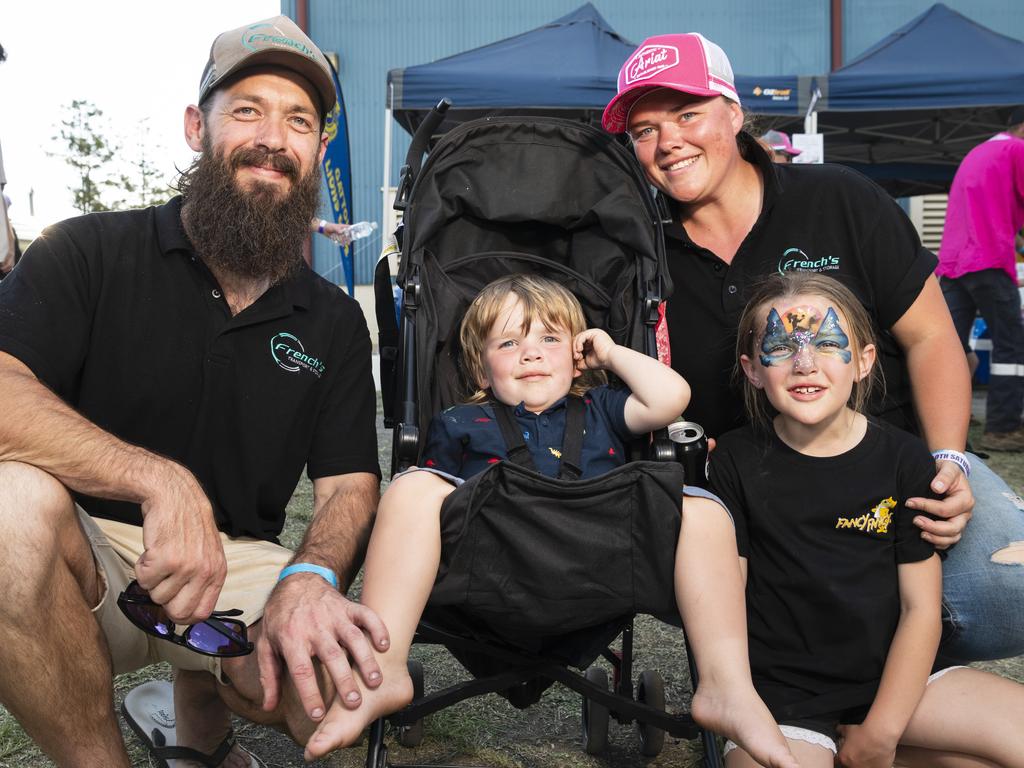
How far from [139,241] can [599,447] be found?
1255 millimetres

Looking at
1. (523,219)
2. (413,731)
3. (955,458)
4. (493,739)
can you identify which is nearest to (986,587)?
(955,458)

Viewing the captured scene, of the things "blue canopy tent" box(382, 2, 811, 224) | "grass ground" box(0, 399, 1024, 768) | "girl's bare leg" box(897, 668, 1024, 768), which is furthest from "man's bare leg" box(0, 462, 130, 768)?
"blue canopy tent" box(382, 2, 811, 224)

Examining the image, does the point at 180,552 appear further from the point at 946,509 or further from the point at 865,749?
the point at 946,509

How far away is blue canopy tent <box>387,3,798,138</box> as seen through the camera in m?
8.11

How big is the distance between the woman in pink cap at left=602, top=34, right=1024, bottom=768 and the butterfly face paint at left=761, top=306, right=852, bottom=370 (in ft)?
0.89

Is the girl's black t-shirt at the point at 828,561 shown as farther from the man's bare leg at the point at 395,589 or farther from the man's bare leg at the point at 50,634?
the man's bare leg at the point at 50,634

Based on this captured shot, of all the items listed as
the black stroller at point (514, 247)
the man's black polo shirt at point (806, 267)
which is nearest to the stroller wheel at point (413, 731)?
the black stroller at point (514, 247)

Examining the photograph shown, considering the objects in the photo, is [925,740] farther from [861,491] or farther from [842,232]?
[842,232]

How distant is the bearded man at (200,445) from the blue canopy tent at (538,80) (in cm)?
585

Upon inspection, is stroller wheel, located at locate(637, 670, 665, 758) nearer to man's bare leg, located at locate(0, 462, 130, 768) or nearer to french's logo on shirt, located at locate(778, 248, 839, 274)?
french's logo on shirt, located at locate(778, 248, 839, 274)

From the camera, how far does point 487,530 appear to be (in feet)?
5.85

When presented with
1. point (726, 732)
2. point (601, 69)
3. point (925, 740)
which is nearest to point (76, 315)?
point (726, 732)

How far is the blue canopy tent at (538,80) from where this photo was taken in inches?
319

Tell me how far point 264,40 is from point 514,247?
1.00m
